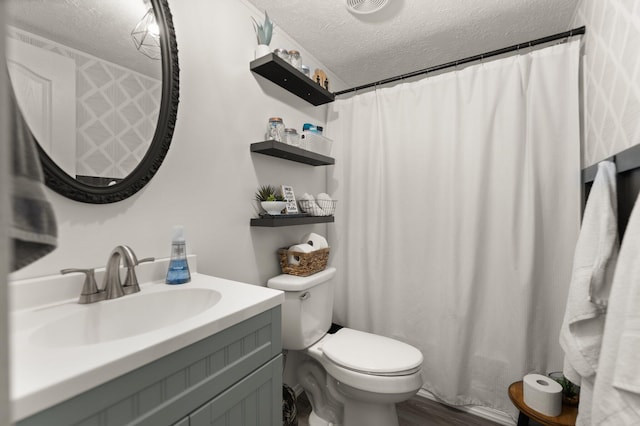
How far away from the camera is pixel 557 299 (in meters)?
1.42

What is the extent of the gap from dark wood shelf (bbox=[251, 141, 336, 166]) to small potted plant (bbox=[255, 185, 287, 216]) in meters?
0.19

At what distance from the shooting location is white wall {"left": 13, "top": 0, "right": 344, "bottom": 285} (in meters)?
0.92

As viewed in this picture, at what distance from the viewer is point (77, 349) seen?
0.55 meters

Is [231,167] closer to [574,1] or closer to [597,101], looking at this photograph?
[597,101]

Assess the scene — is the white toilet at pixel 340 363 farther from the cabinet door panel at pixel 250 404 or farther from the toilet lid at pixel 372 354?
the cabinet door panel at pixel 250 404

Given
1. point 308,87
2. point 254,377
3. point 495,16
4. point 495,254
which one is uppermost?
point 495,16

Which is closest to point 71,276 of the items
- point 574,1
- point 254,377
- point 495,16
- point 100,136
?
point 100,136

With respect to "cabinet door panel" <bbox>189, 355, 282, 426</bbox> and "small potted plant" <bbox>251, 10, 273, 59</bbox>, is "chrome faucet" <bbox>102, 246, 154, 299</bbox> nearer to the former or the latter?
"cabinet door panel" <bbox>189, 355, 282, 426</bbox>

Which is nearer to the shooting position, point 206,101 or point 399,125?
point 206,101

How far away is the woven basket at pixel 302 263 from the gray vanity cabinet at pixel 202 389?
61 cm

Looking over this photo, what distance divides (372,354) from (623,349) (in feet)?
2.90

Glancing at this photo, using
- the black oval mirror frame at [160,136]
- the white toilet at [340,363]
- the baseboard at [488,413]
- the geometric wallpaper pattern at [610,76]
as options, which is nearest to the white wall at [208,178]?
the black oval mirror frame at [160,136]

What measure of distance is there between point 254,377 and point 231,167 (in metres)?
0.89

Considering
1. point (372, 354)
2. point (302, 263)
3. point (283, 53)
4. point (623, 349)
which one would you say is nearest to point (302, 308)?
point (302, 263)
